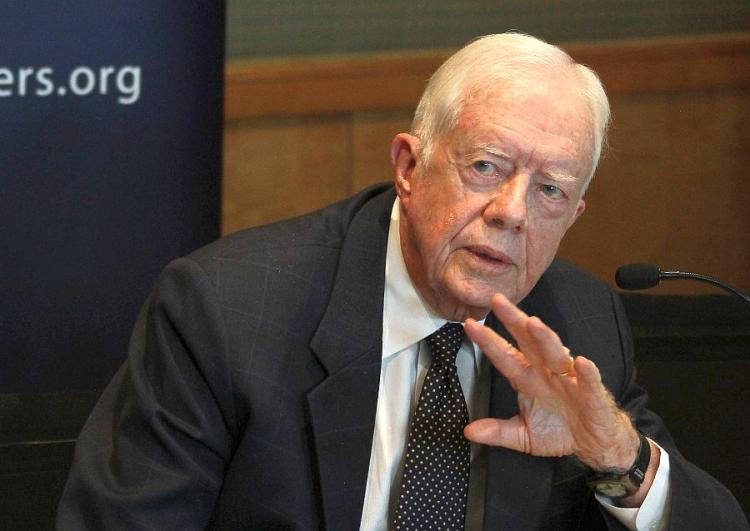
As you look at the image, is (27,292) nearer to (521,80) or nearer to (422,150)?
(422,150)

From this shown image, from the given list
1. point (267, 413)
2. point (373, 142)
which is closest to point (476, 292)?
point (267, 413)

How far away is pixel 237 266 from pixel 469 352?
1.37 feet

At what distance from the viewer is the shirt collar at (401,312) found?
2.15 metres

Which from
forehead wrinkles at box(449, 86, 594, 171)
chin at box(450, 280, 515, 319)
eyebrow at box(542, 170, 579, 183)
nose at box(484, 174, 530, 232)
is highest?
forehead wrinkles at box(449, 86, 594, 171)

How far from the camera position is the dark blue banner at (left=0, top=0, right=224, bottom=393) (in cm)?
281

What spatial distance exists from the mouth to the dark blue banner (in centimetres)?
107

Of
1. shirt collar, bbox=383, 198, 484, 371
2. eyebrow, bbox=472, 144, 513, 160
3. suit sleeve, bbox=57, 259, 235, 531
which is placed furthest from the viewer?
shirt collar, bbox=383, 198, 484, 371

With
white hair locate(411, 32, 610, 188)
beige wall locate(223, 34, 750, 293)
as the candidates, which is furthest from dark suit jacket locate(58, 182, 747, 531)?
beige wall locate(223, 34, 750, 293)

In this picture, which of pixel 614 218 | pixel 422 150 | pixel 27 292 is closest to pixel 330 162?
pixel 614 218

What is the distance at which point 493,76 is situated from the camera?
207cm

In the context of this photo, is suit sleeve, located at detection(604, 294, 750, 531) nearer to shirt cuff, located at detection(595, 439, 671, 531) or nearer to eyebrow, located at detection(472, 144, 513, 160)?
shirt cuff, located at detection(595, 439, 671, 531)

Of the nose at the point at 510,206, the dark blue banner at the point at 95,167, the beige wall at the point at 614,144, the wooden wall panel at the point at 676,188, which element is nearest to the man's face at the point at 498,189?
the nose at the point at 510,206

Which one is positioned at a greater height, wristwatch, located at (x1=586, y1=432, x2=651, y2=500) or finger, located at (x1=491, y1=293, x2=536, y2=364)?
finger, located at (x1=491, y1=293, x2=536, y2=364)

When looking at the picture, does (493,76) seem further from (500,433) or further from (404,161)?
(500,433)
